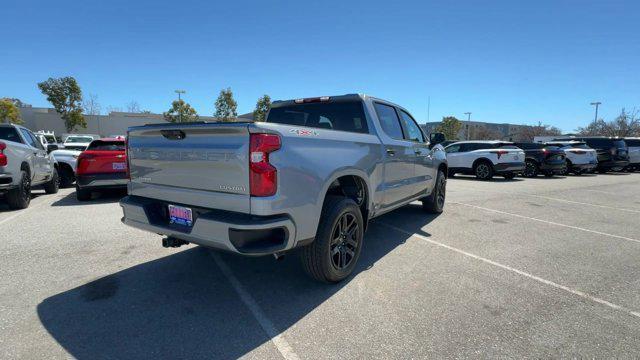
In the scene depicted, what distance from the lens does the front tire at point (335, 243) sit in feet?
10.8

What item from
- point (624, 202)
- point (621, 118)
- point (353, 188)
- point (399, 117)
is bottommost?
point (624, 202)

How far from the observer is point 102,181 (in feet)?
25.6

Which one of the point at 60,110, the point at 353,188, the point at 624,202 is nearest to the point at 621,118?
the point at 624,202

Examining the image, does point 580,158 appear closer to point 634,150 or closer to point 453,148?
point 634,150

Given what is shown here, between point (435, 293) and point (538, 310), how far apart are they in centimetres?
86

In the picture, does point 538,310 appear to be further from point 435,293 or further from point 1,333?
point 1,333

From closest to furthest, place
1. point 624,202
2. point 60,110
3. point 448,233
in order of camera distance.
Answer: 1. point 448,233
2. point 624,202
3. point 60,110

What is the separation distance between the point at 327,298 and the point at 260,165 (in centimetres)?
142

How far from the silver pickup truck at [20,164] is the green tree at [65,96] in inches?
1886

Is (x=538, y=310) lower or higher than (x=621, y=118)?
lower

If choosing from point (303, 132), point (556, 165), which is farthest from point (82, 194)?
point (556, 165)

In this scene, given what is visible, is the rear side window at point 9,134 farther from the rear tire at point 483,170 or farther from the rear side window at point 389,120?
the rear tire at point 483,170

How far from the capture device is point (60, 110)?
47938 mm

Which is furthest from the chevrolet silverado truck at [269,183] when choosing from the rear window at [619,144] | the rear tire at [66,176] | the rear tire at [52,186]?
the rear window at [619,144]
